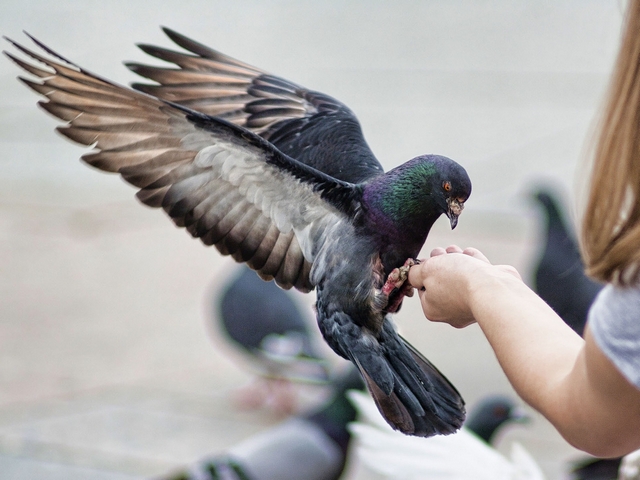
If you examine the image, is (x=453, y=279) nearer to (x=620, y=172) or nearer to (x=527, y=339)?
(x=527, y=339)

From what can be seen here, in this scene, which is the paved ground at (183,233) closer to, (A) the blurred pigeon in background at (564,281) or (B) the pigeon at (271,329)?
(B) the pigeon at (271,329)

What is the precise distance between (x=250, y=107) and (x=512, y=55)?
10025 millimetres

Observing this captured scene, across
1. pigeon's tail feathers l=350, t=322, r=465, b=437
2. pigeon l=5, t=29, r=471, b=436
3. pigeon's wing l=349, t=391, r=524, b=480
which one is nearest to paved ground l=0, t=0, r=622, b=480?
pigeon l=5, t=29, r=471, b=436

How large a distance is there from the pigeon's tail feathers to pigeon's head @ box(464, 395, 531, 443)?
237cm

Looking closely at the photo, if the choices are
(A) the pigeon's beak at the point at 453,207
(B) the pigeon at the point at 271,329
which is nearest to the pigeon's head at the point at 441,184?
(A) the pigeon's beak at the point at 453,207

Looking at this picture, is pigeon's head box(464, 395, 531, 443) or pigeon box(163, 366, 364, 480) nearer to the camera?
pigeon box(163, 366, 364, 480)

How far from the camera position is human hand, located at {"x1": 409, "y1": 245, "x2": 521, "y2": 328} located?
72.4 inches

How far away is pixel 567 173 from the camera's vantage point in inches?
351

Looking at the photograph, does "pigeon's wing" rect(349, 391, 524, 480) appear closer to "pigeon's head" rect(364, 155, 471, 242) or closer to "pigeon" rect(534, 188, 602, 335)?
"pigeon's head" rect(364, 155, 471, 242)

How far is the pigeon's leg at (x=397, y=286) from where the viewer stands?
90.8 inches

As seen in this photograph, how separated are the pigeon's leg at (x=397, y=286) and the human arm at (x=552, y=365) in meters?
0.40

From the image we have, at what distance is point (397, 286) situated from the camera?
235 cm

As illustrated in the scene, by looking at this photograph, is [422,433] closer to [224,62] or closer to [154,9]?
[224,62]

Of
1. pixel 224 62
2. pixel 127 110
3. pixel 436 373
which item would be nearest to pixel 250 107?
pixel 224 62
